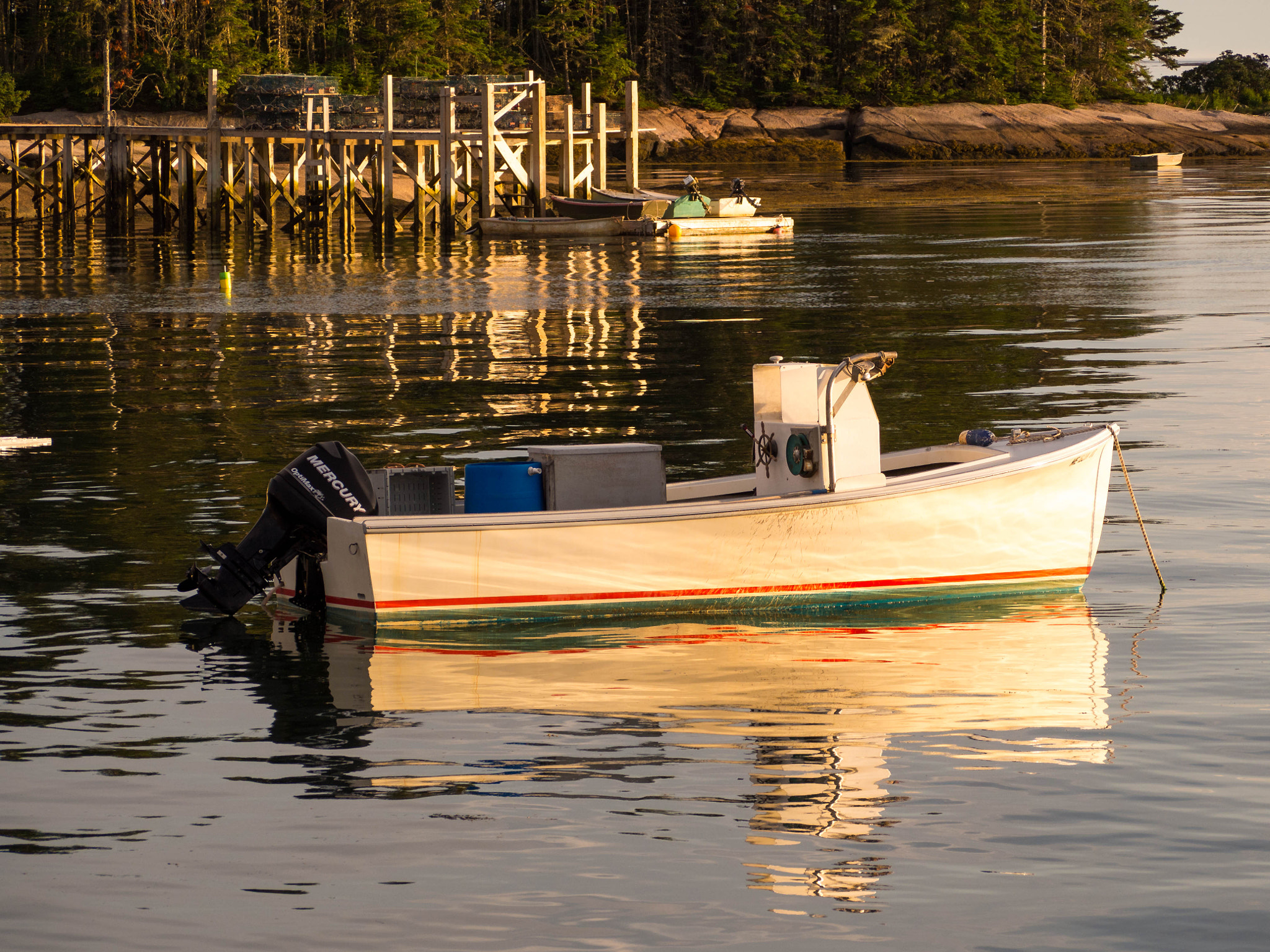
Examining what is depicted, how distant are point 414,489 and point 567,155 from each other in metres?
45.5

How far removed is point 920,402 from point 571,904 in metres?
14.2

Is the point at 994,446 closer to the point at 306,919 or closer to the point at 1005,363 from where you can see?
the point at 306,919

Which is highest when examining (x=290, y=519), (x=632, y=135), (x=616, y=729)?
(x=632, y=135)

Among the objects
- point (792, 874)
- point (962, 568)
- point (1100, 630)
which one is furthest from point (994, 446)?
point (792, 874)

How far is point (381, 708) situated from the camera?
10180mm

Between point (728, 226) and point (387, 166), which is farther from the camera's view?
point (728, 226)

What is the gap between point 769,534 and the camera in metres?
12.1

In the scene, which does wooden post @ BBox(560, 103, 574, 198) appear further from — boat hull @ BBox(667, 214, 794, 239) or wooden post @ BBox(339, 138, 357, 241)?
wooden post @ BBox(339, 138, 357, 241)

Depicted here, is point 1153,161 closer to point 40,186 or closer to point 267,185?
point 267,185

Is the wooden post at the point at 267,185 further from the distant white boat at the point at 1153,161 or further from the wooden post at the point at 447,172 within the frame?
the distant white boat at the point at 1153,161

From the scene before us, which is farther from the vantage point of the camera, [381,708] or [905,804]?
[381,708]

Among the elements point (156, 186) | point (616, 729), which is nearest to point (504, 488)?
point (616, 729)

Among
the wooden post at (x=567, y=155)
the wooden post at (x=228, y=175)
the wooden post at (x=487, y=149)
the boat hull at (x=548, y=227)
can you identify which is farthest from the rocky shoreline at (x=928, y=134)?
the boat hull at (x=548, y=227)

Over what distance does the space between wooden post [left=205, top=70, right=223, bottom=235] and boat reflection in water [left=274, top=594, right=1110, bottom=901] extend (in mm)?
44750
